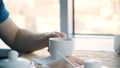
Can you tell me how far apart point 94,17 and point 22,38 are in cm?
76

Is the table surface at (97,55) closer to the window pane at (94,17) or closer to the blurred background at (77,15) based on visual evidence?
the blurred background at (77,15)

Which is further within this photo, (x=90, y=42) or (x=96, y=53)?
(x=90, y=42)

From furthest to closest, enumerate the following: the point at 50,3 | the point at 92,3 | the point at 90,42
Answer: the point at 50,3
the point at 92,3
the point at 90,42

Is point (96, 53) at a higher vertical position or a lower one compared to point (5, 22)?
lower

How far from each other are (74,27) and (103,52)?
31.5 inches

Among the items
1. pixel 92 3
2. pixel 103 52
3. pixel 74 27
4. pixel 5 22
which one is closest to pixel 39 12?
pixel 74 27

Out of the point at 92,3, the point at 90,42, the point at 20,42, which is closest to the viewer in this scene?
the point at 20,42

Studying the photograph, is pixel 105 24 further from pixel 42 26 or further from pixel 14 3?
pixel 14 3

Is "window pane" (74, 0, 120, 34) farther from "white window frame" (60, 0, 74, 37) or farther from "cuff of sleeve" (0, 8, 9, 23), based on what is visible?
"cuff of sleeve" (0, 8, 9, 23)

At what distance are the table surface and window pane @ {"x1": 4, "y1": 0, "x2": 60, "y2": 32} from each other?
84 cm

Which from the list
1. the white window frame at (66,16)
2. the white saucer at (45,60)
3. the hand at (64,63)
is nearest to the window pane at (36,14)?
the white window frame at (66,16)

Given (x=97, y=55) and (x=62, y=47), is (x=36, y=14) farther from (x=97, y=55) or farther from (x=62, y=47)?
(x=62, y=47)

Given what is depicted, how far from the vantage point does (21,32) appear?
154 cm

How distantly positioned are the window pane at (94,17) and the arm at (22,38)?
0.67 metres
